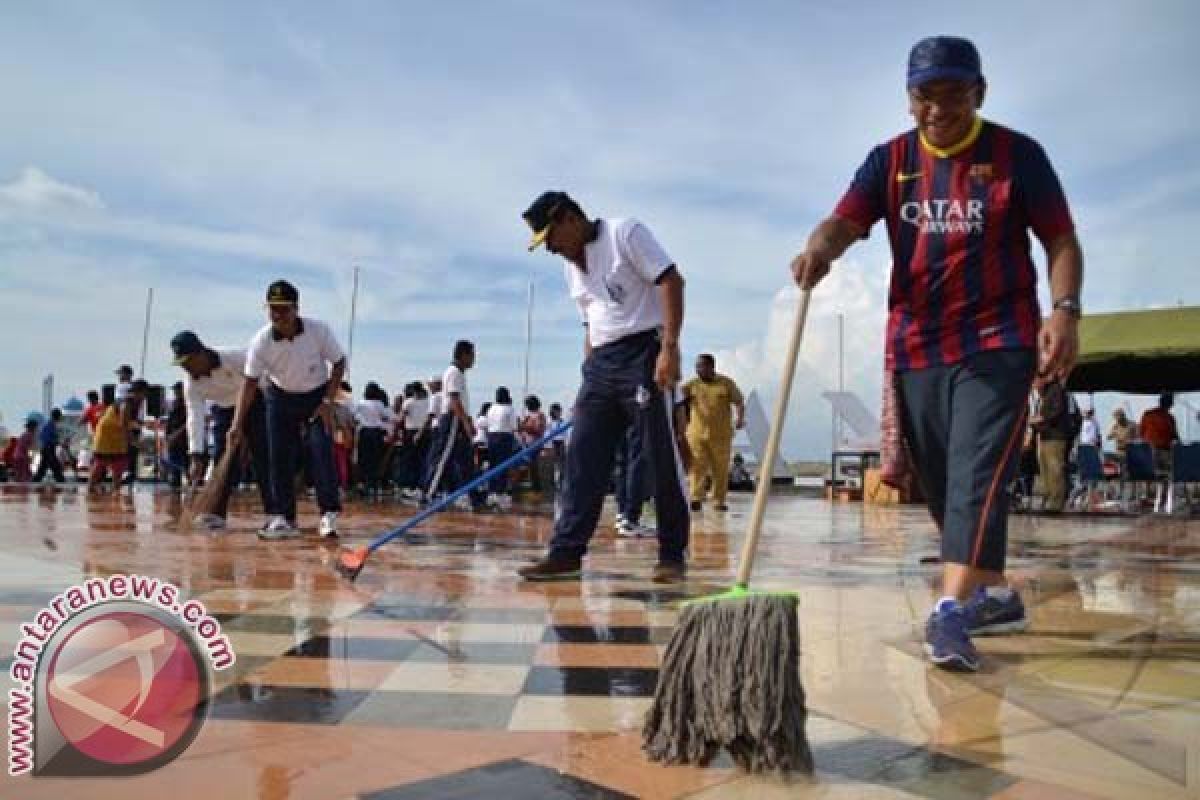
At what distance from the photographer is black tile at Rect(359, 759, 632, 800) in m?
1.73

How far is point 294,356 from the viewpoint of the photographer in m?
6.56

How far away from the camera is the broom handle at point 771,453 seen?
2283mm

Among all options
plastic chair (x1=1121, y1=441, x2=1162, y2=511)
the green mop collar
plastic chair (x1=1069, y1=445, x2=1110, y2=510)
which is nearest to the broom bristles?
the green mop collar

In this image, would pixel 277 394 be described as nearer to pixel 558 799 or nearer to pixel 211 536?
pixel 211 536

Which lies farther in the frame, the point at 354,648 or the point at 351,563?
the point at 351,563

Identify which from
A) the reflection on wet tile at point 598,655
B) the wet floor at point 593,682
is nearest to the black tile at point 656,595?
the wet floor at point 593,682

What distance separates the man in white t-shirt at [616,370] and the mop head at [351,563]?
689 mm

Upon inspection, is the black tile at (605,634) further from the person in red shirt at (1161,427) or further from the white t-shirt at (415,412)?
the person in red shirt at (1161,427)

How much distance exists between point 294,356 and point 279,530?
3.64ft

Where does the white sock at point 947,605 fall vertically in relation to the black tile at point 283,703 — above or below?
above

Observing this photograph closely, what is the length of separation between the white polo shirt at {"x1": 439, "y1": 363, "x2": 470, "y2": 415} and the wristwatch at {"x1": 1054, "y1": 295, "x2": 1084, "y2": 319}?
7.62 m

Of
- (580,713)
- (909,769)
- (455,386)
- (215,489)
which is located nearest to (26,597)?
(580,713)

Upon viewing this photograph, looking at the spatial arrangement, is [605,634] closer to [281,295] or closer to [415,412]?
[281,295]

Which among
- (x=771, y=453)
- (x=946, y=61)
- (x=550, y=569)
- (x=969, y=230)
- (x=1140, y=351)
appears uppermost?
(x=1140, y=351)
